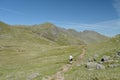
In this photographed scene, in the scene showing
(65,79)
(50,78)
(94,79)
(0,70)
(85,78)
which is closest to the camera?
(94,79)

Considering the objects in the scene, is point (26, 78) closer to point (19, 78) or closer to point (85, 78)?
point (19, 78)

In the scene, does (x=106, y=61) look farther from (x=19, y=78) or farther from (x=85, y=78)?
(x=19, y=78)

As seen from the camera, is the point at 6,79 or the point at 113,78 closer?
the point at 113,78

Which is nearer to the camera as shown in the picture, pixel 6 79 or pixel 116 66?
pixel 116 66

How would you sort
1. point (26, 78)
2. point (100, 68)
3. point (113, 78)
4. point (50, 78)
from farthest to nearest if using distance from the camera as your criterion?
point (26, 78) < point (50, 78) < point (100, 68) < point (113, 78)

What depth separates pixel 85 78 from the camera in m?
30.2

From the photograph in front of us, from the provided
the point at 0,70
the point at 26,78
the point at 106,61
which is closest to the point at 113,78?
the point at 106,61

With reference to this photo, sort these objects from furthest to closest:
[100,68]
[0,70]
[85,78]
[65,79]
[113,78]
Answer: [0,70], [100,68], [65,79], [85,78], [113,78]

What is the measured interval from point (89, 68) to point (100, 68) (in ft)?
8.98

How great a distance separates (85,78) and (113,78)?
16.4ft

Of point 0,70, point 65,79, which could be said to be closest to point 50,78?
point 65,79

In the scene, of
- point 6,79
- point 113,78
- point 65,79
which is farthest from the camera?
point 6,79

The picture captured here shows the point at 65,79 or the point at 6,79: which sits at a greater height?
the point at 65,79

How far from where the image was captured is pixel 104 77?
1101 inches
